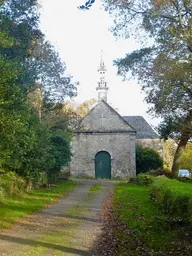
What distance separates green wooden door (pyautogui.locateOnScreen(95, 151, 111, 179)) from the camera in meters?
42.0

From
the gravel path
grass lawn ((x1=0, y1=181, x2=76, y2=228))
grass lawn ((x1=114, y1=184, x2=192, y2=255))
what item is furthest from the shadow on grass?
grass lawn ((x1=0, y1=181, x2=76, y2=228))

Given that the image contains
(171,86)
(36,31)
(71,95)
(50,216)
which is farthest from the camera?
(71,95)

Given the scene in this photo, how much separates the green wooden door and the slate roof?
711 centimetres

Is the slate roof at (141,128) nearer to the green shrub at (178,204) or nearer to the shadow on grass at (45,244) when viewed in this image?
the green shrub at (178,204)

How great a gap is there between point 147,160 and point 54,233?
32799mm

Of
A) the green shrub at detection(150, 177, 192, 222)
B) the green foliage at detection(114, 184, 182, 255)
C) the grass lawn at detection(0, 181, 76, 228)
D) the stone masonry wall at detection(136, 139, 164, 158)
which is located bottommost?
the green foliage at detection(114, 184, 182, 255)

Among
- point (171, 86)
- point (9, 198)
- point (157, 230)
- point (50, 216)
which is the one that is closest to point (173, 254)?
point (157, 230)

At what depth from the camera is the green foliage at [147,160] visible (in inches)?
1633

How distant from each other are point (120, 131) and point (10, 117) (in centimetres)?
3037

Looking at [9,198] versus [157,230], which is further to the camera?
[9,198]

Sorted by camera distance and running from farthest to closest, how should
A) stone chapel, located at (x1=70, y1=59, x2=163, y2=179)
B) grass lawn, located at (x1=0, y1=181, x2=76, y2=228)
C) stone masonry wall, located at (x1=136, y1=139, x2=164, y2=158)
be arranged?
stone masonry wall, located at (x1=136, y1=139, x2=164, y2=158) < stone chapel, located at (x1=70, y1=59, x2=163, y2=179) < grass lawn, located at (x1=0, y1=181, x2=76, y2=228)

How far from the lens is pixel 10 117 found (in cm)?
1209

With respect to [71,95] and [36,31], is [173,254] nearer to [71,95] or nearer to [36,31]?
[36,31]

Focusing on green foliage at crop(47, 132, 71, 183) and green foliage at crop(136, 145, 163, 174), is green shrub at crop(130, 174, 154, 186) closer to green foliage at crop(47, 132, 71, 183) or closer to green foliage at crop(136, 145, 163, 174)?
green foliage at crop(47, 132, 71, 183)
